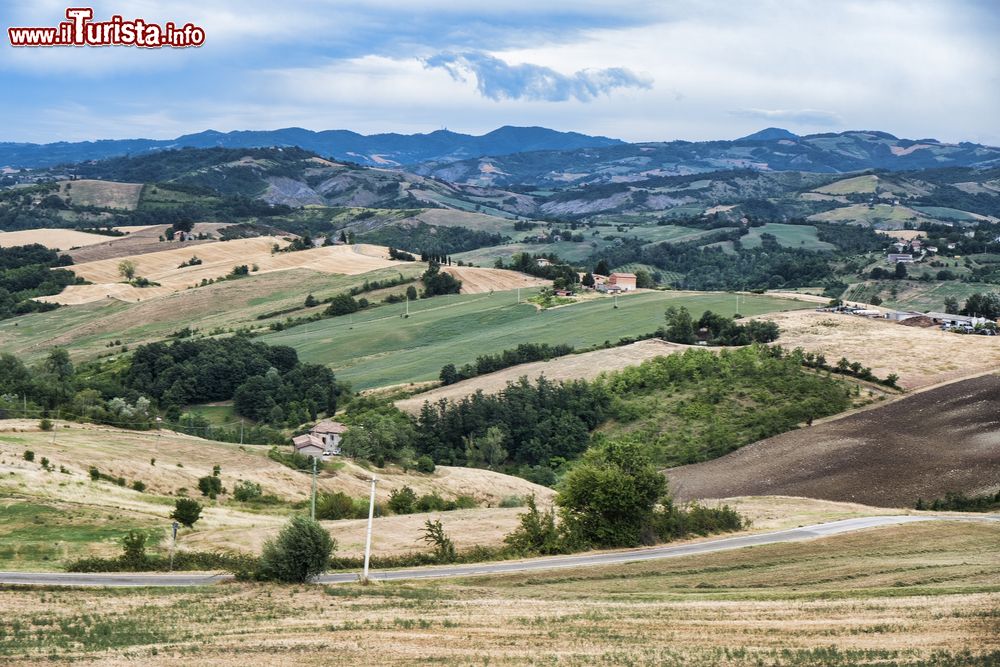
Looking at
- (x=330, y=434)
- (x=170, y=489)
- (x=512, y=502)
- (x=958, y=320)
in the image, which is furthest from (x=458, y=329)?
(x=170, y=489)

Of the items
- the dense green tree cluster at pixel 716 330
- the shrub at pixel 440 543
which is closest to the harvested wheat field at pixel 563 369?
the dense green tree cluster at pixel 716 330

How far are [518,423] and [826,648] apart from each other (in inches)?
2455

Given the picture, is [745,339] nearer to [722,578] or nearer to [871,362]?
[871,362]

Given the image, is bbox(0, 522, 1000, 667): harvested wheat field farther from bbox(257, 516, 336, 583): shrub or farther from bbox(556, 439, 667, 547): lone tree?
bbox(556, 439, 667, 547): lone tree

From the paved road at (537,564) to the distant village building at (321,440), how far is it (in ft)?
95.9

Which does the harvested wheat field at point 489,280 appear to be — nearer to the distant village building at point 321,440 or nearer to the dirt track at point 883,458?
the distant village building at point 321,440

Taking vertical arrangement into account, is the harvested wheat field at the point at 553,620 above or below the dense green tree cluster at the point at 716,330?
below

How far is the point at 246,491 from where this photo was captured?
197ft

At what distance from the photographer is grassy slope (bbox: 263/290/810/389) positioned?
112 m

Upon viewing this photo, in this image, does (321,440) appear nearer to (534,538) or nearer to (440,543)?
(534,538)

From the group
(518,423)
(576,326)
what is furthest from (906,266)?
(518,423)

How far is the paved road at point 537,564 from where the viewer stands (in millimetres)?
39031

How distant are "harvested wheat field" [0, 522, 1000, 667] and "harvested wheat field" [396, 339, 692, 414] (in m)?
53.0

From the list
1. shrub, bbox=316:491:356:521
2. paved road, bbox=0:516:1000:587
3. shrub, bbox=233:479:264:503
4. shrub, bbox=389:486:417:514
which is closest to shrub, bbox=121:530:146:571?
paved road, bbox=0:516:1000:587
